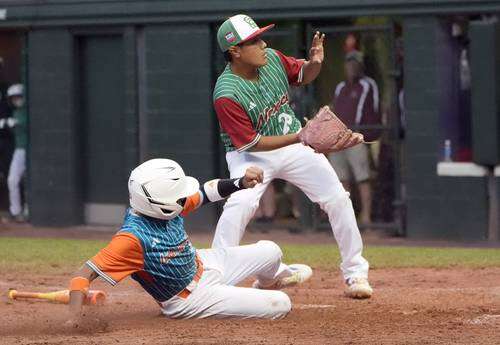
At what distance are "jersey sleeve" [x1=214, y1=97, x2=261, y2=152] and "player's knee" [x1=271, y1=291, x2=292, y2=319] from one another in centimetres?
120

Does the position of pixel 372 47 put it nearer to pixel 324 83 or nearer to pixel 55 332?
pixel 324 83

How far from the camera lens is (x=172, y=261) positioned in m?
7.68

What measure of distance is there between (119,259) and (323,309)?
168cm

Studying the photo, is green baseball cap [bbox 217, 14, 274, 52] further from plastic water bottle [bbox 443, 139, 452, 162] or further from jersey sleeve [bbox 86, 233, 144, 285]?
plastic water bottle [bbox 443, 139, 452, 162]

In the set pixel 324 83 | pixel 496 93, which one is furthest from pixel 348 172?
pixel 496 93

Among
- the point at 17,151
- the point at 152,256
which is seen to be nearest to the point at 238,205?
the point at 152,256

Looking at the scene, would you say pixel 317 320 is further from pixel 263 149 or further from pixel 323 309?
pixel 263 149

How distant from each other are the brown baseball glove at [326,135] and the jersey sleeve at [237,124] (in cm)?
41

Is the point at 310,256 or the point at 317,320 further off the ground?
the point at 317,320

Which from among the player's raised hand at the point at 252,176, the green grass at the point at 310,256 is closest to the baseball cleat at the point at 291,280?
the player's raised hand at the point at 252,176

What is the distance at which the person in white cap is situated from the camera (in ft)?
52.8

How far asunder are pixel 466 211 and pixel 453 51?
5.90 feet

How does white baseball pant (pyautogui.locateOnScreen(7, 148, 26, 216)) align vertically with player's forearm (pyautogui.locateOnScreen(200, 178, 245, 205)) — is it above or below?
below

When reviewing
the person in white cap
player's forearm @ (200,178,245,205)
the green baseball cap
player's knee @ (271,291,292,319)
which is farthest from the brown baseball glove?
the person in white cap
